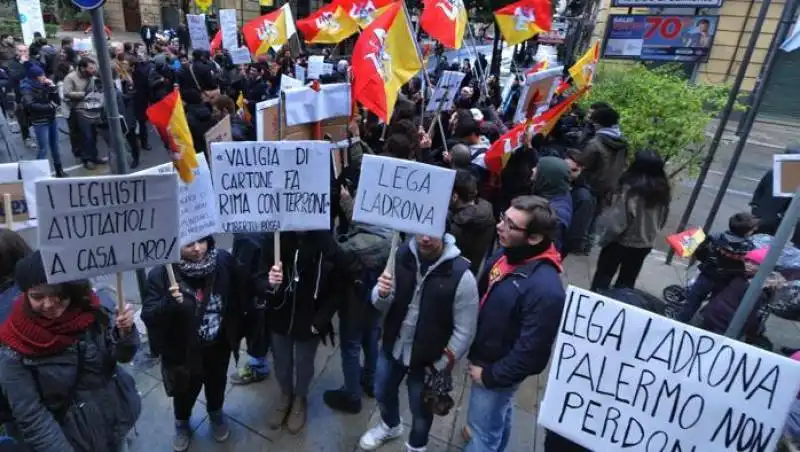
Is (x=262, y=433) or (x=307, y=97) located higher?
(x=307, y=97)

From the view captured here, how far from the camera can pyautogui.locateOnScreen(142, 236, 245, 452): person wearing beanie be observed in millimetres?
2715

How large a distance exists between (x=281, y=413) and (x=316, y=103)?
8.61ft

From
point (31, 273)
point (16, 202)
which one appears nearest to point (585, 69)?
point (16, 202)

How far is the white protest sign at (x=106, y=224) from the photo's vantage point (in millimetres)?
2053

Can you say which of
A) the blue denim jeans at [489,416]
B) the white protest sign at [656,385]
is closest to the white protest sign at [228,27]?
the blue denim jeans at [489,416]

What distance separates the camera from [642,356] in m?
2.03

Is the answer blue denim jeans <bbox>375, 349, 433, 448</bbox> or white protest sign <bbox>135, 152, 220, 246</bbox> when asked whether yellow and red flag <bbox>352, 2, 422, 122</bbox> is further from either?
blue denim jeans <bbox>375, 349, 433, 448</bbox>

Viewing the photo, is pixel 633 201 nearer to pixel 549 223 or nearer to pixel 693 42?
pixel 549 223

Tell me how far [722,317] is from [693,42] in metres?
9.69

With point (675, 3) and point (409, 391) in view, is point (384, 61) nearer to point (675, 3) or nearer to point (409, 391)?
point (409, 391)

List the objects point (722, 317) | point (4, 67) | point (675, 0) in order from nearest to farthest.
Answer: point (722, 317)
point (675, 0)
point (4, 67)

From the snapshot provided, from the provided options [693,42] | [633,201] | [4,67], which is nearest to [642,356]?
[633,201]

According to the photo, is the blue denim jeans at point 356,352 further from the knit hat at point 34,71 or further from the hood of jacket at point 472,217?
the knit hat at point 34,71

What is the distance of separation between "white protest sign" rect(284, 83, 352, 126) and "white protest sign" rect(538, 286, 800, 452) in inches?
118
